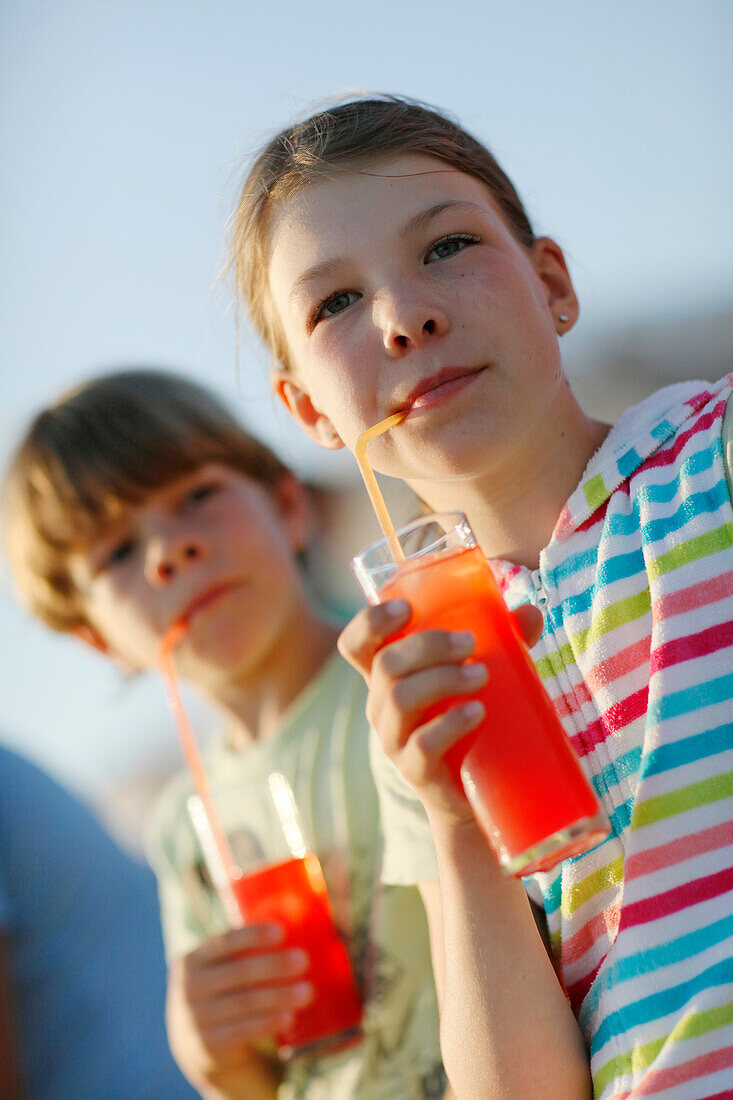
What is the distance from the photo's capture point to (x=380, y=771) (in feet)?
4.76

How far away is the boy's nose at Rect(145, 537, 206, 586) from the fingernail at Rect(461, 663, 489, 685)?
113 centimetres

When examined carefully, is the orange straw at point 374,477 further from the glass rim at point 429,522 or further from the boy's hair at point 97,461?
the boy's hair at point 97,461

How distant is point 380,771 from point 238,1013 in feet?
1.93

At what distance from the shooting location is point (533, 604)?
1204 millimetres

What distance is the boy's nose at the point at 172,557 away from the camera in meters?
1.98

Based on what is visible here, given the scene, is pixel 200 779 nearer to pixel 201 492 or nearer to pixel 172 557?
pixel 172 557

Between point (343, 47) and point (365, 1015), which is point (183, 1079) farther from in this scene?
point (343, 47)

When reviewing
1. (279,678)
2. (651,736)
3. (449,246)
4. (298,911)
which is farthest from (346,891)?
(449,246)

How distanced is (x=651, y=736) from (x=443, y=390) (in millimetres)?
469

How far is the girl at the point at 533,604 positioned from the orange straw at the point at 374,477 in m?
0.02

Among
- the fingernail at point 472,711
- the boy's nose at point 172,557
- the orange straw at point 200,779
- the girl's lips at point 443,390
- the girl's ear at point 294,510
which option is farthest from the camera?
the girl's ear at point 294,510

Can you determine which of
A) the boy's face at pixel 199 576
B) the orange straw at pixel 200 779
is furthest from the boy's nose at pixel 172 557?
the orange straw at pixel 200 779

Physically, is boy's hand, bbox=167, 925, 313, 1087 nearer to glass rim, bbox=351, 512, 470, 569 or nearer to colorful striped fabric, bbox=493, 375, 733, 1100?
colorful striped fabric, bbox=493, 375, 733, 1100

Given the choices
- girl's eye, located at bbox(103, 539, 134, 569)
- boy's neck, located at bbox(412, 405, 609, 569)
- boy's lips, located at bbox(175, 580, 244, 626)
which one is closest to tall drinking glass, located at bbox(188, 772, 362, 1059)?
boy's lips, located at bbox(175, 580, 244, 626)
